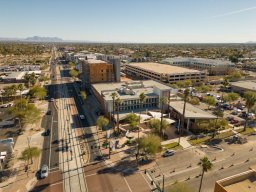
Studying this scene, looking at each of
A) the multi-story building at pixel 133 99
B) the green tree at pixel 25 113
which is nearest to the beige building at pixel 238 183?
the multi-story building at pixel 133 99

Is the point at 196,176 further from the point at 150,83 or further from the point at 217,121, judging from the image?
the point at 150,83

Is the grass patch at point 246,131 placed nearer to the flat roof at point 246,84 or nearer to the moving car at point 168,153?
the moving car at point 168,153

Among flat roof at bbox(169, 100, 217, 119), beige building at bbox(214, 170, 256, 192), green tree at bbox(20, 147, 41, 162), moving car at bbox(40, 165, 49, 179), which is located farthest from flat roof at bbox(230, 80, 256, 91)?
green tree at bbox(20, 147, 41, 162)

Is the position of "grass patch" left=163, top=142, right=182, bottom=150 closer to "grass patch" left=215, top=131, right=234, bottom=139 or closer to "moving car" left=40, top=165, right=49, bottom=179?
"grass patch" left=215, top=131, right=234, bottom=139

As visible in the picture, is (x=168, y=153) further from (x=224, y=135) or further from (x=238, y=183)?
(x=238, y=183)

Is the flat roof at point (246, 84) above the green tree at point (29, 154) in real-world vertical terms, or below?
above

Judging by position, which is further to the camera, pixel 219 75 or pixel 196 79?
pixel 219 75

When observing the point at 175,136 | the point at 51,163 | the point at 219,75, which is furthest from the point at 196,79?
the point at 51,163
